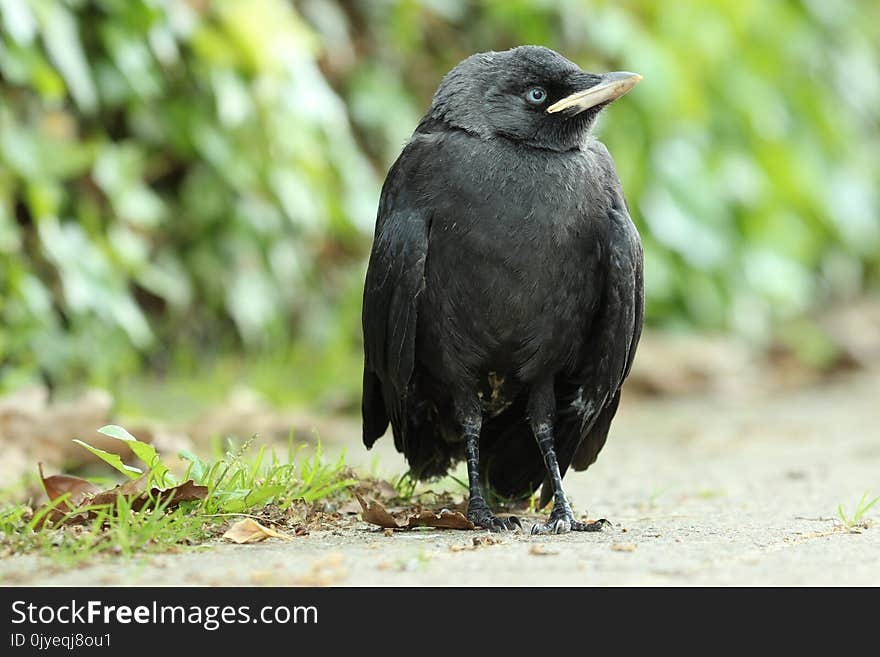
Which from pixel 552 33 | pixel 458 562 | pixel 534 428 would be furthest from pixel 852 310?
pixel 458 562

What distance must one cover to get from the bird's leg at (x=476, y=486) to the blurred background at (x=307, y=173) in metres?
1.74

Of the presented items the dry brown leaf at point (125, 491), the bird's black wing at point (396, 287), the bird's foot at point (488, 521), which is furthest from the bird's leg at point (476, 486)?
the dry brown leaf at point (125, 491)

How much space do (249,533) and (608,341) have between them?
50.0 inches

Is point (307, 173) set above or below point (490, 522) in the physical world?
above

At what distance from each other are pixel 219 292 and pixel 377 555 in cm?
421

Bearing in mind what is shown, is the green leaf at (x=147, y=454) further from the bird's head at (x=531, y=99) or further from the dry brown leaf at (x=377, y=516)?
the bird's head at (x=531, y=99)

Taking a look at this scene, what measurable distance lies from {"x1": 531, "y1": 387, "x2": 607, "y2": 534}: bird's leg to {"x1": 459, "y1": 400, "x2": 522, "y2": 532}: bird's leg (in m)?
0.12

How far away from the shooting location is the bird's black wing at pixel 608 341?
12.6 feet

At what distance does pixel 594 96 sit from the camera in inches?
154

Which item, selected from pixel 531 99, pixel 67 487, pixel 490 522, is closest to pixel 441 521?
pixel 490 522

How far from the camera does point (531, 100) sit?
3.96 metres

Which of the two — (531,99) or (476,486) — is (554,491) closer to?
(476,486)

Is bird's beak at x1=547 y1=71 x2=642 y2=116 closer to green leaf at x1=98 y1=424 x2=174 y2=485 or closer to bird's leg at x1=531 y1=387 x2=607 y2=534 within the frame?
bird's leg at x1=531 y1=387 x2=607 y2=534

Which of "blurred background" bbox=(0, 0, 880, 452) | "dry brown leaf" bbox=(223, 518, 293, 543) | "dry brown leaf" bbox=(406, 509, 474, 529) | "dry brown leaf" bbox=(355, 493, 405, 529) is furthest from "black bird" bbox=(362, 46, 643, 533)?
"blurred background" bbox=(0, 0, 880, 452)
